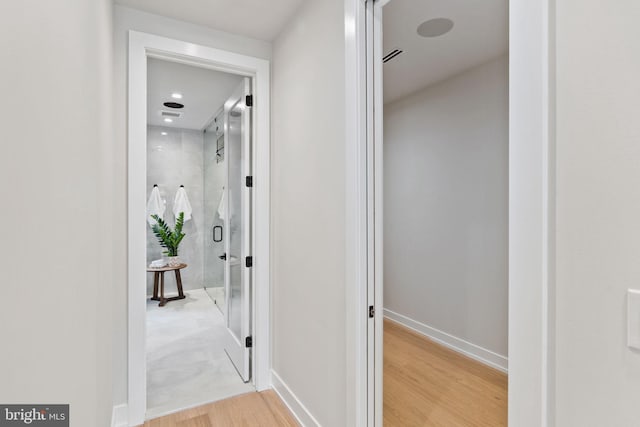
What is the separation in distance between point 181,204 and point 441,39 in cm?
457

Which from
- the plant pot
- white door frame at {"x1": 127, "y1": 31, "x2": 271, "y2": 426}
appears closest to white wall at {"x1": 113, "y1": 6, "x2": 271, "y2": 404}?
white door frame at {"x1": 127, "y1": 31, "x2": 271, "y2": 426}

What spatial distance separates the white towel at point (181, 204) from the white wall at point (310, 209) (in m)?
3.48

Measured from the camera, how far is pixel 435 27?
222 centimetres

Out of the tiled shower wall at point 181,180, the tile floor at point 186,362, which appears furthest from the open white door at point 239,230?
the tiled shower wall at point 181,180

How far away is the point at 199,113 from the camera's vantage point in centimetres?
457

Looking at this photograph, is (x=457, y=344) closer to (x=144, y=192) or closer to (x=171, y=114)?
(x=144, y=192)

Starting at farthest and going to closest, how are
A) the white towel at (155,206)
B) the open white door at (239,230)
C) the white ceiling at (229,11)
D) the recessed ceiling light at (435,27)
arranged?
the white towel at (155,206) → the open white door at (239,230) → the recessed ceiling light at (435,27) → the white ceiling at (229,11)

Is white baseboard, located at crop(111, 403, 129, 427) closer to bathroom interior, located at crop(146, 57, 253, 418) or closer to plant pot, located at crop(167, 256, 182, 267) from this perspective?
bathroom interior, located at crop(146, 57, 253, 418)

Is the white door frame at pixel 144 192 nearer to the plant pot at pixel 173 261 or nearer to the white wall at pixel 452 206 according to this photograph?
the white wall at pixel 452 206
